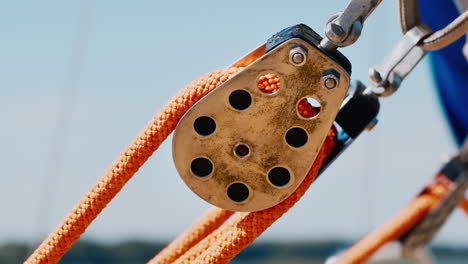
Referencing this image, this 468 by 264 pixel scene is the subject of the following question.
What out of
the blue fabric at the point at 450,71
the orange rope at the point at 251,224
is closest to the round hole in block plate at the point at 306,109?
the orange rope at the point at 251,224

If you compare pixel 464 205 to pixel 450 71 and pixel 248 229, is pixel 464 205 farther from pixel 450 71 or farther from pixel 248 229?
pixel 248 229

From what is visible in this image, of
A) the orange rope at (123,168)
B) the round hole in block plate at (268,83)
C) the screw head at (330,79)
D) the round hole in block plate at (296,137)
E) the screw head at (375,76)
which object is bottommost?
the round hole in block plate at (296,137)

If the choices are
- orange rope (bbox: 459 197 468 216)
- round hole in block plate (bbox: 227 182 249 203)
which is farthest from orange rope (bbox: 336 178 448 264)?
round hole in block plate (bbox: 227 182 249 203)

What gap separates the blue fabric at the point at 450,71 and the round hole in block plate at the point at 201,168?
0.51 metres

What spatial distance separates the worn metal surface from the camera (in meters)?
0.58

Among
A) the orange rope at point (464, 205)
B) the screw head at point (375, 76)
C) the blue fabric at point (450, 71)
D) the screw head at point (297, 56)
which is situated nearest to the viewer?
the screw head at point (297, 56)

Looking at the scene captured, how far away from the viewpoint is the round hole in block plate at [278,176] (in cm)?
60

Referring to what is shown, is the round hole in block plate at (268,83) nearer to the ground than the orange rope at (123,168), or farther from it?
nearer to the ground

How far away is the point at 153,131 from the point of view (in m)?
0.61

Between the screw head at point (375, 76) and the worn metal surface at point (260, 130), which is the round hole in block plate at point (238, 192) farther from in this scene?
the screw head at point (375, 76)

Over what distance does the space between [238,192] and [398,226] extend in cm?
59

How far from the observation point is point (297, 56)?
0.57 meters

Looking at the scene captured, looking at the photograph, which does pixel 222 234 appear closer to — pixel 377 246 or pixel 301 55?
pixel 301 55

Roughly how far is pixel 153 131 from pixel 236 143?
2.8 inches
